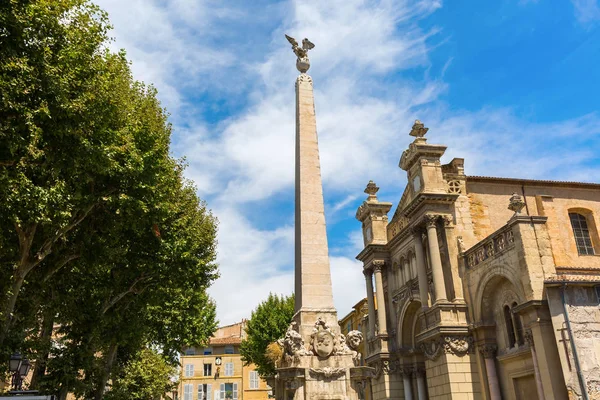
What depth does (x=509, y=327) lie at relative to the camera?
834 inches

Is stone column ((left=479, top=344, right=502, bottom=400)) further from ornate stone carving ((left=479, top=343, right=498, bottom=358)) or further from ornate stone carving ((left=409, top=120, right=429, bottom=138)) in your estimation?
ornate stone carving ((left=409, top=120, right=429, bottom=138))

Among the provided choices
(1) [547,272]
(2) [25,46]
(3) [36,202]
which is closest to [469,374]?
(1) [547,272]

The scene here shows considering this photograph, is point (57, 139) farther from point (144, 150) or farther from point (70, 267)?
point (70, 267)

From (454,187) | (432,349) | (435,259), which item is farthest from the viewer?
(454,187)

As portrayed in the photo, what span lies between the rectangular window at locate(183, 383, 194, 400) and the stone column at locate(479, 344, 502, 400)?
1736 inches

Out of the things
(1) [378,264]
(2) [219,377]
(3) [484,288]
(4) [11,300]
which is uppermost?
(1) [378,264]

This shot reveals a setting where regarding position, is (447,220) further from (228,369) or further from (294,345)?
(228,369)

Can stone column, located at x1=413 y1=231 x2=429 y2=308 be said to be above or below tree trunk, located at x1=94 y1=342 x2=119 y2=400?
above

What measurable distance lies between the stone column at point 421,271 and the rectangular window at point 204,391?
134 ft

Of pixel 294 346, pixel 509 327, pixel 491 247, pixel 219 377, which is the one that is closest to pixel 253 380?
pixel 219 377

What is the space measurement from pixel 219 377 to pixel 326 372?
51111 millimetres

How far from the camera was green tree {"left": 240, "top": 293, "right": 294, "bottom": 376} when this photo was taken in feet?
135

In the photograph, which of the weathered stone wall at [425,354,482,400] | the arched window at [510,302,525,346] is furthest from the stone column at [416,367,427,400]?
the arched window at [510,302,525,346]

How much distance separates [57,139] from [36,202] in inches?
77.0
